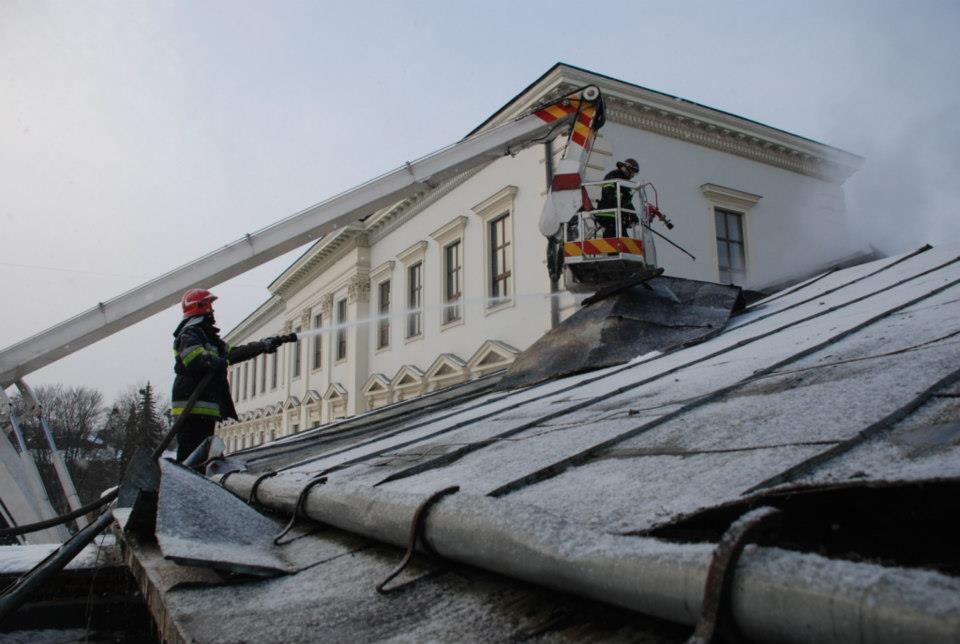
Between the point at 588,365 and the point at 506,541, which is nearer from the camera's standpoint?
the point at 506,541

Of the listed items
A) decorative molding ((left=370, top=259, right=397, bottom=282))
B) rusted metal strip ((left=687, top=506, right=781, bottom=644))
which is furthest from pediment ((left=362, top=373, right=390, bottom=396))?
rusted metal strip ((left=687, top=506, right=781, bottom=644))

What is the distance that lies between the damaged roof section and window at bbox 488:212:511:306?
41.3ft

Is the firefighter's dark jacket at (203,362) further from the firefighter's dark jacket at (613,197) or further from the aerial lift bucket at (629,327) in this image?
the firefighter's dark jacket at (613,197)

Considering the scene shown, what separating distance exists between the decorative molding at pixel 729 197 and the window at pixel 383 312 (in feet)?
35.0

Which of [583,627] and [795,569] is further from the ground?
[795,569]

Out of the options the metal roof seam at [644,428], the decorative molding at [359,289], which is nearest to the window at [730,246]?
the decorative molding at [359,289]

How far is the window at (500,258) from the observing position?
16.2m

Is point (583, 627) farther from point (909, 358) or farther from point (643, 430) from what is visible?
point (909, 358)

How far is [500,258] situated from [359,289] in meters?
9.01

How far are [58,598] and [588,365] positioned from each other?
136 inches

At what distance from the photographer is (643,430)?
2281mm

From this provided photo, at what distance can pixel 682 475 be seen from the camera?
1.64 meters

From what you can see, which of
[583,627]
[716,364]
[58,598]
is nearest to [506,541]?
[583,627]

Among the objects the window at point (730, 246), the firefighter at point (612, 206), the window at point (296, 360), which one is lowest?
the window at point (296, 360)
